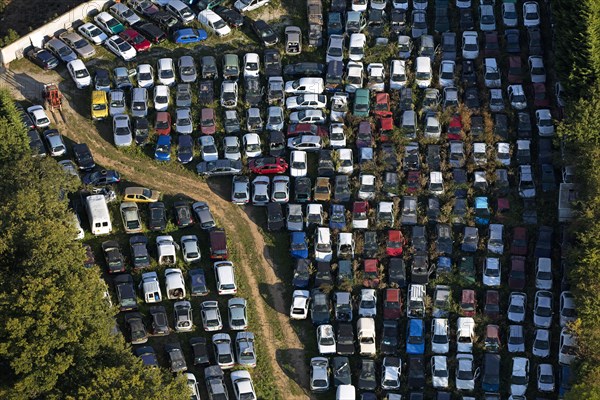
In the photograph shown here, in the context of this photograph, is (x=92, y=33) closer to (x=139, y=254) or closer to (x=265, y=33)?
(x=265, y=33)

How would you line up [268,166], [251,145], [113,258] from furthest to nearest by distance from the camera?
[251,145], [268,166], [113,258]

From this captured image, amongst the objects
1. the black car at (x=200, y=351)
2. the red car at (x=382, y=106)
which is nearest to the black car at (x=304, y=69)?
the red car at (x=382, y=106)

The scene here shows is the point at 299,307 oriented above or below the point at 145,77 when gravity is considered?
below

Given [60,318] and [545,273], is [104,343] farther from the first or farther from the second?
[545,273]

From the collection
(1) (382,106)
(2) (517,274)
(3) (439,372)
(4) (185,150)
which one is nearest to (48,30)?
(4) (185,150)

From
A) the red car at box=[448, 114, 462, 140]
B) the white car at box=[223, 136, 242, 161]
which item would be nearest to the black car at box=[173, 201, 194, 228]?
the white car at box=[223, 136, 242, 161]

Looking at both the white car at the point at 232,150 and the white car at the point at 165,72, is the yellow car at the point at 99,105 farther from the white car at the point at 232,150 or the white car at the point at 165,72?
the white car at the point at 232,150

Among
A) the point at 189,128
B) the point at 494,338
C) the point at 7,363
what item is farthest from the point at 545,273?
the point at 7,363
